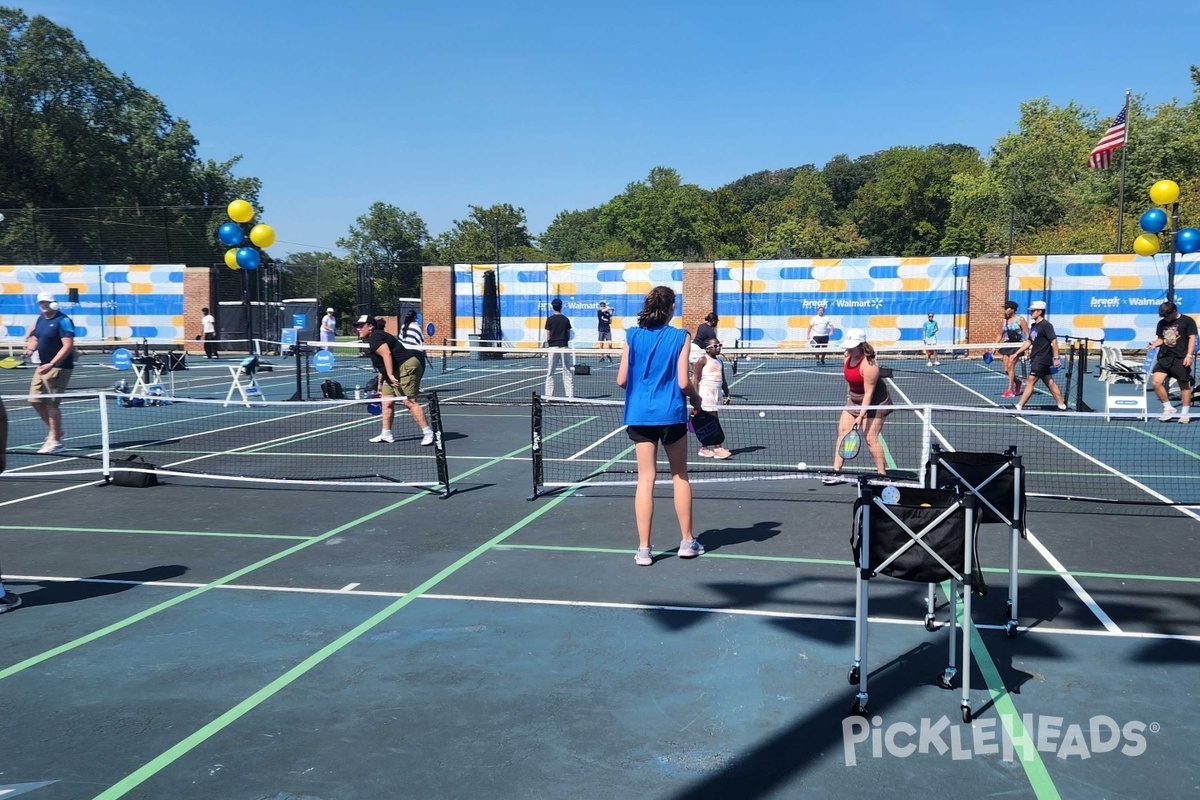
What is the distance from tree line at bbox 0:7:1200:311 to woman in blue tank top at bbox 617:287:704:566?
36144 mm

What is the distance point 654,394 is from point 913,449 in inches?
289

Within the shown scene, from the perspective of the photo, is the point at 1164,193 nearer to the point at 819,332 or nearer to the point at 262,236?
the point at 819,332

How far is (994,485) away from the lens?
543 cm

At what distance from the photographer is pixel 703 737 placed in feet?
14.0

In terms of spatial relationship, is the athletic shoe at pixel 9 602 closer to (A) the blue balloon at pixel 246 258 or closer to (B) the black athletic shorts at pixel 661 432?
(B) the black athletic shorts at pixel 661 432

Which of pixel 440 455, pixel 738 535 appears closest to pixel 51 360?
pixel 440 455

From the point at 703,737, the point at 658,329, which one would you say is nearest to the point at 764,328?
the point at 658,329

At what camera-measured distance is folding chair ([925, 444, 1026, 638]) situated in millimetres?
5375

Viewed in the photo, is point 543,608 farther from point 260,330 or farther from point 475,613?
point 260,330

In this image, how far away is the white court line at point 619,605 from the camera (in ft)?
18.3

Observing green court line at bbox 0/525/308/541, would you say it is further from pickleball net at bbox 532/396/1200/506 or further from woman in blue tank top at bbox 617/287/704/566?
woman in blue tank top at bbox 617/287/704/566

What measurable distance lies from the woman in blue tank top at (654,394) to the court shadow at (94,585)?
3.53 meters

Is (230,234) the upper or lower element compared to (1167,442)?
upper

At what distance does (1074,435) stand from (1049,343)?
2300mm
